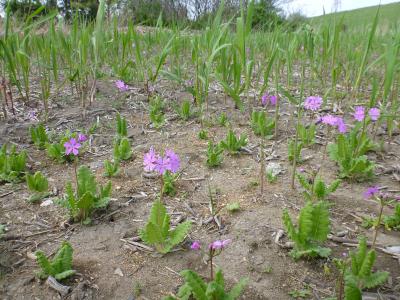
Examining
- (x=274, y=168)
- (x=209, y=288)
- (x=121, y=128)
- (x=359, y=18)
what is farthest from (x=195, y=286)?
(x=359, y=18)

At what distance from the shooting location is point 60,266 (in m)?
1.41

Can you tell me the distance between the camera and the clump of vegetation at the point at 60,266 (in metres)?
1.38

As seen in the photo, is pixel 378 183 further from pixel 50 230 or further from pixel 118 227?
pixel 50 230

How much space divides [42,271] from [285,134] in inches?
79.7

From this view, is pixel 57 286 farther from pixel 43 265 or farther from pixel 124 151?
pixel 124 151

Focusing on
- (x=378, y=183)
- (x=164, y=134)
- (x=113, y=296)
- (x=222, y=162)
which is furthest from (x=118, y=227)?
(x=378, y=183)

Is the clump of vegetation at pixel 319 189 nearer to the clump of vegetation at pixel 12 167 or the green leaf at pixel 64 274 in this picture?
the green leaf at pixel 64 274

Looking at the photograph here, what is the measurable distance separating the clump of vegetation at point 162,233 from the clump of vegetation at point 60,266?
30cm

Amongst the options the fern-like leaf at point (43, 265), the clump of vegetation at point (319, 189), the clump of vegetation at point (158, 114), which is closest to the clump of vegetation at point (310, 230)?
the clump of vegetation at point (319, 189)

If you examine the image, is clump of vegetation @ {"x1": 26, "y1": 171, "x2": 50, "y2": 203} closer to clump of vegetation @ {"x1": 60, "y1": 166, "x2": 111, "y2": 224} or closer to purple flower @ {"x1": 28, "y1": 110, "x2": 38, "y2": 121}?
clump of vegetation @ {"x1": 60, "y1": 166, "x2": 111, "y2": 224}

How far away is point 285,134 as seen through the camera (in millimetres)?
2879

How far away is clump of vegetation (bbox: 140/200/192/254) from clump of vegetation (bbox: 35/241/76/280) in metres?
0.30

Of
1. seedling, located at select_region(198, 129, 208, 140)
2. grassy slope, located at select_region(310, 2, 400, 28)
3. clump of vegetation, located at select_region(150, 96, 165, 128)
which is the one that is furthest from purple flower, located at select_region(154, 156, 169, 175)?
grassy slope, located at select_region(310, 2, 400, 28)

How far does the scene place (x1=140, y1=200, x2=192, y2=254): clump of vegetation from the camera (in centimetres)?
151
